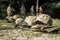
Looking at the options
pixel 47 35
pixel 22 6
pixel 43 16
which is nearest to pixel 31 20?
pixel 43 16

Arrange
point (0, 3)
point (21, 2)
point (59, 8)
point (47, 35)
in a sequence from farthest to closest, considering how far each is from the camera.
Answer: point (21, 2) < point (0, 3) < point (59, 8) < point (47, 35)

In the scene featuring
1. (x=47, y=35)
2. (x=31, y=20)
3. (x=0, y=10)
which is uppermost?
(x=0, y=10)

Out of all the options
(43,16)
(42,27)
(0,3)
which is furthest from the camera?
(0,3)

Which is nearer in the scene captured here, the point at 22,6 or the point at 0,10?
Result: the point at 0,10

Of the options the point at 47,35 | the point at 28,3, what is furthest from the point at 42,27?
the point at 28,3

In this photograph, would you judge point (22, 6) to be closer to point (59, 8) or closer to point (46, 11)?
point (46, 11)

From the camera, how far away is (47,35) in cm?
1195

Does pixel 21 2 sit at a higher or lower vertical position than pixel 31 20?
higher

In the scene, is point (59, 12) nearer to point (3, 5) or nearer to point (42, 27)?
point (3, 5)

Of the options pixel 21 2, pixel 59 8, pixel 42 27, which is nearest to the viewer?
pixel 42 27

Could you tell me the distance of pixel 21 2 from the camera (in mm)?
26438

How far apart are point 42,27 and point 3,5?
13.1 meters

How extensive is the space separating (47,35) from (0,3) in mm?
13797

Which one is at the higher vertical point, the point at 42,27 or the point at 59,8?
the point at 59,8
